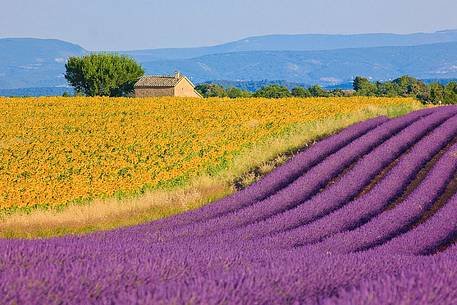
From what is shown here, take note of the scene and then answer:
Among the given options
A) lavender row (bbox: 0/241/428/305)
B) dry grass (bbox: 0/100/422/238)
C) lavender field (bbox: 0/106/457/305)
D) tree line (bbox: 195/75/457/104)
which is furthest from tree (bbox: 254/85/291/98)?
lavender row (bbox: 0/241/428/305)

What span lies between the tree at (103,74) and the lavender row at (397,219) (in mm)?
61179

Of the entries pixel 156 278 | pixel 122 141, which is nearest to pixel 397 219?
pixel 156 278

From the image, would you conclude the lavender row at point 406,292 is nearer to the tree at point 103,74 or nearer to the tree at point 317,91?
the tree at point 103,74

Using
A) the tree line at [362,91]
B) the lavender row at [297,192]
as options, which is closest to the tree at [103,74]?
the tree line at [362,91]

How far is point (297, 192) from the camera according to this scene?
15.9 meters

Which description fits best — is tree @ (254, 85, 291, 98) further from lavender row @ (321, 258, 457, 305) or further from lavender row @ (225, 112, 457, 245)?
lavender row @ (321, 258, 457, 305)

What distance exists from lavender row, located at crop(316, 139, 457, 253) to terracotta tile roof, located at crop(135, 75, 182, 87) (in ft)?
173

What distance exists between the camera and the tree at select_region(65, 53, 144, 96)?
74812 millimetres

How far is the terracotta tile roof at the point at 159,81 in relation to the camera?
68.4 meters

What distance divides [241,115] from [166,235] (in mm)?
20781

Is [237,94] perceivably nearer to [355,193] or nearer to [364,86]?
[364,86]

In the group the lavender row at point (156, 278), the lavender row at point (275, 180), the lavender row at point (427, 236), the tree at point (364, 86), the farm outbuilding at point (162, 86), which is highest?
the lavender row at point (156, 278)

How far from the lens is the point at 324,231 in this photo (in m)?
11.1

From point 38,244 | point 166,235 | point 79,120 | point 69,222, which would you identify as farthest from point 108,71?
point 38,244
